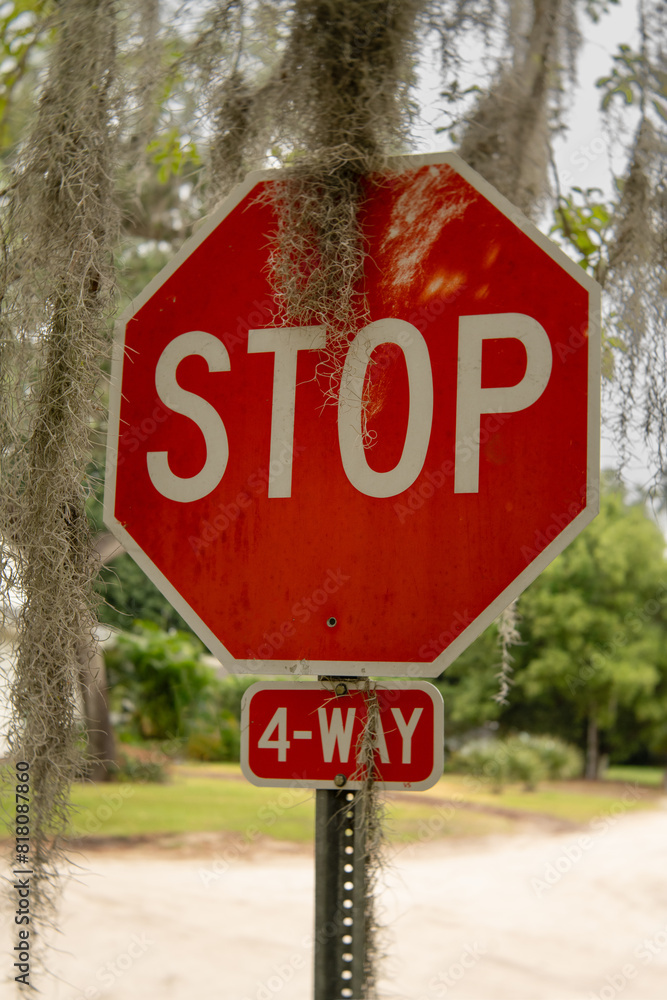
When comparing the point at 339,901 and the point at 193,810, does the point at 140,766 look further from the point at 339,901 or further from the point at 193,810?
the point at 339,901

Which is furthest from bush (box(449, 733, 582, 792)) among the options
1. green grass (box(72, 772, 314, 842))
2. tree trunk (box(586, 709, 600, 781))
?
green grass (box(72, 772, 314, 842))

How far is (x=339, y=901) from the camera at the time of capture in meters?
1.26

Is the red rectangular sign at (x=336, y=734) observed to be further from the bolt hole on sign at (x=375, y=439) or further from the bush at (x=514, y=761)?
the bush at (x=514, y=761)

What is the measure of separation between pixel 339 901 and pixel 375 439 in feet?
2.31

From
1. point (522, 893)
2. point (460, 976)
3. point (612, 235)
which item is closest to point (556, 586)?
point (522, 893)

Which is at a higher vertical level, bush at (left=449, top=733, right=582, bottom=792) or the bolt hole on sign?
the bolt hole on sign

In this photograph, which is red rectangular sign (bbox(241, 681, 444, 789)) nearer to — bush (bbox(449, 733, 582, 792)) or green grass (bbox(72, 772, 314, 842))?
green grass (bbox(72, 772, 314, 842))

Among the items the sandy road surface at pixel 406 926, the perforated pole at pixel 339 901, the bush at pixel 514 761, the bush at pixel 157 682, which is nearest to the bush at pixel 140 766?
the bush at pixel 157 682

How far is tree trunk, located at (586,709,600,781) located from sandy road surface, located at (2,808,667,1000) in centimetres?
Result: 716

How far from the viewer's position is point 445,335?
1.27 meters

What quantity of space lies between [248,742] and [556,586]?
42.2ft

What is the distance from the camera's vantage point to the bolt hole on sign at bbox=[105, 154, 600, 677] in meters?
1.21

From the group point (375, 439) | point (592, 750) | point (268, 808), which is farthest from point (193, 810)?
point (592, 750)

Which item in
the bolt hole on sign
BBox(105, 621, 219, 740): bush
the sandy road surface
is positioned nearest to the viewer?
the bolt hole on sign
